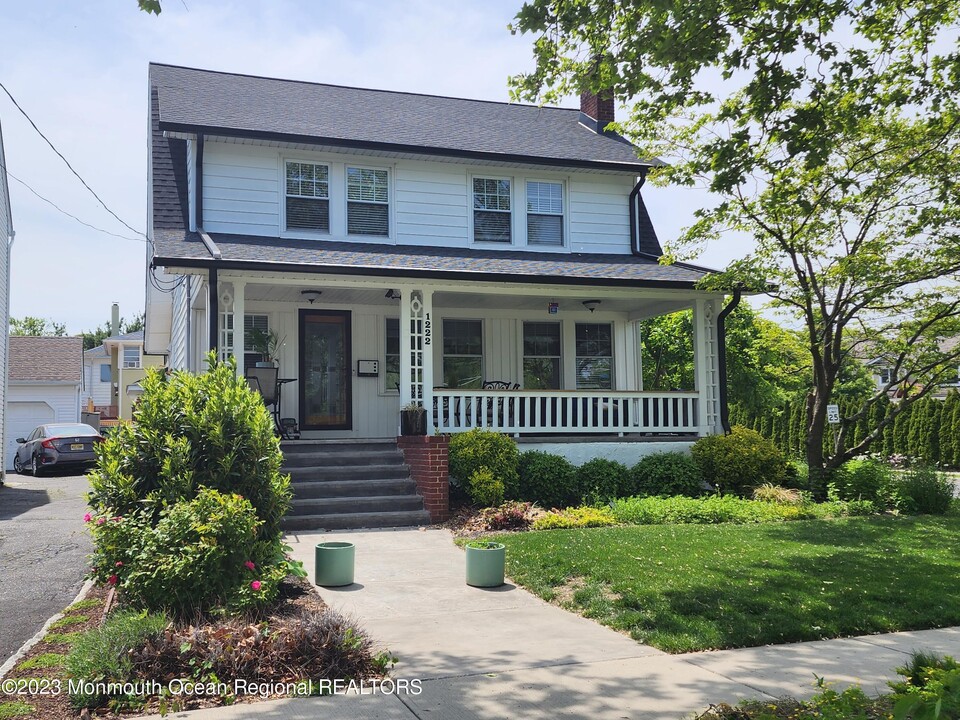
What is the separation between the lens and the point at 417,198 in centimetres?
1534

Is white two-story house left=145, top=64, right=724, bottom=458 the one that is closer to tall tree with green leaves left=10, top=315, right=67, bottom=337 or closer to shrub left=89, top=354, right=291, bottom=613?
shrub left=89, top=354, right=291, bottom=613

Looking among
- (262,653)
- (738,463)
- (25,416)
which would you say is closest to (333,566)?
(262,653)

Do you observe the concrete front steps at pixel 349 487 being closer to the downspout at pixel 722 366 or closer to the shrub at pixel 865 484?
the downspout at pixel 722 366

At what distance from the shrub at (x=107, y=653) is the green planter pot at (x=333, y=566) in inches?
97.3

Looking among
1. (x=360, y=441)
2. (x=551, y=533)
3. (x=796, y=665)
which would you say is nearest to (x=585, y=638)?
(x=796, y=665)

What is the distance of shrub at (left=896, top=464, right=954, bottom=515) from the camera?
40.0 feet

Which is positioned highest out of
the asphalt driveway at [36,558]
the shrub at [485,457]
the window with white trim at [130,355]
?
the window with white trim at [130,355]

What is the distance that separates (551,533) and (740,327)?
18.7 m

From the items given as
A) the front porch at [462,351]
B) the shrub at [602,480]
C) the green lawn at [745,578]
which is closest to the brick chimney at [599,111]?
the front porch at [462,351]

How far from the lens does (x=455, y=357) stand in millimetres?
15844

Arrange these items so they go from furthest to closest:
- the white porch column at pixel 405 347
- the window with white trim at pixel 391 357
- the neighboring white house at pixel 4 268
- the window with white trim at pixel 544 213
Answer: the neighboring white house at pixel 4 268
the window with white trim at pixel 544 213
the window with white trim at pixel 391 357
the white porch column at pixel 405 347

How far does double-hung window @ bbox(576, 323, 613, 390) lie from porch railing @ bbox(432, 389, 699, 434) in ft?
5.21

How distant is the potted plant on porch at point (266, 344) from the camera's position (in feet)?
44.0

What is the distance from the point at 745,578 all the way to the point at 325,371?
9.35 m
